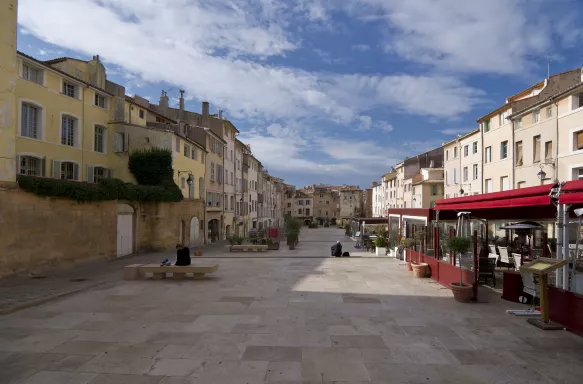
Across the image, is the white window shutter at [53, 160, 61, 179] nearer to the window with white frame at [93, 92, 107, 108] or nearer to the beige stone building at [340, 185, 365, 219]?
the window with white frame at [93, 92, 107, 108]

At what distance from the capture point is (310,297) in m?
10.6

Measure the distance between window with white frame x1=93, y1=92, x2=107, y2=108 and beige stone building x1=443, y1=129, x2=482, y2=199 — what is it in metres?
31.7

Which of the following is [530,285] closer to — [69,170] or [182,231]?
[182,231]

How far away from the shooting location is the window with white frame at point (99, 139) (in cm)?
2600

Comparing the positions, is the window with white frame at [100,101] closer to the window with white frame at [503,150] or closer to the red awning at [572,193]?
the red awning at [572,193]

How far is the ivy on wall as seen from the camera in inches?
597

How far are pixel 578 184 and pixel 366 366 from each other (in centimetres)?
544

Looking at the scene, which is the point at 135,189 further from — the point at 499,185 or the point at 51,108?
the point at 499,185

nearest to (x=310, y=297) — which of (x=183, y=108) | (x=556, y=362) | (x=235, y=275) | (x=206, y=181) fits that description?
(x=235, y=275)

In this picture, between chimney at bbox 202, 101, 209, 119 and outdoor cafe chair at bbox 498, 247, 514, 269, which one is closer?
outdoor cafe chair at bbox 498, 247, 514, 269

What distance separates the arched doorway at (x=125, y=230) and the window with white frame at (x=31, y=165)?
4577mm

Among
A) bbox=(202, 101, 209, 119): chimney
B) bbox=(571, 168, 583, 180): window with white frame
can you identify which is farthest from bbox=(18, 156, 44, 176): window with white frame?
bbox=(571, 168, 583, 180): window with white frame

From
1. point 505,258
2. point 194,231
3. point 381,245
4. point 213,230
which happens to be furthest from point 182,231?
point 505,258

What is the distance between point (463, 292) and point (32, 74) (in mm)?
23293
